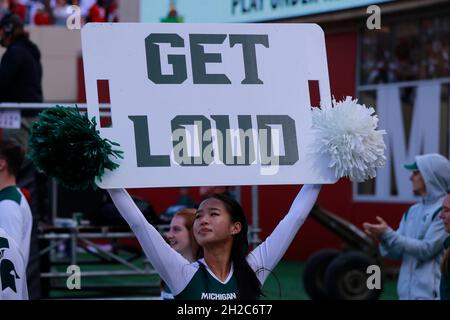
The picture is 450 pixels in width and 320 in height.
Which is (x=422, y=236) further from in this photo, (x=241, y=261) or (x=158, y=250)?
(x=158, y=250)

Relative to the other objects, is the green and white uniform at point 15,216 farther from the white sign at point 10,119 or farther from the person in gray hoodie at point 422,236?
the white sign at point 10,119

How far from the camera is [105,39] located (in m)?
3.39

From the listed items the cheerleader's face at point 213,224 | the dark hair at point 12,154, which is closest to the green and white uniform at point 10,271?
the cheerleader's face at point 213,224

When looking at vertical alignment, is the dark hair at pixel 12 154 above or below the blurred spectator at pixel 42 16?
below

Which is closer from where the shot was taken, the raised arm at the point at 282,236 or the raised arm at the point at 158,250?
the raised arm at the point at 158,250

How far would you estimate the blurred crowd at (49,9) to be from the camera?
57.1 feet

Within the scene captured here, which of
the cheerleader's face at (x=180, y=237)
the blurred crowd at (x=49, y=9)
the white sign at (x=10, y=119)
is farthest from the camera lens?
the blurred crowd at (x=49, y=9)

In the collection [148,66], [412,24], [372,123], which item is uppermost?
[412,24]

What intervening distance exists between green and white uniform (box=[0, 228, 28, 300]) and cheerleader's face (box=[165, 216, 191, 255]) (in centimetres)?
75
